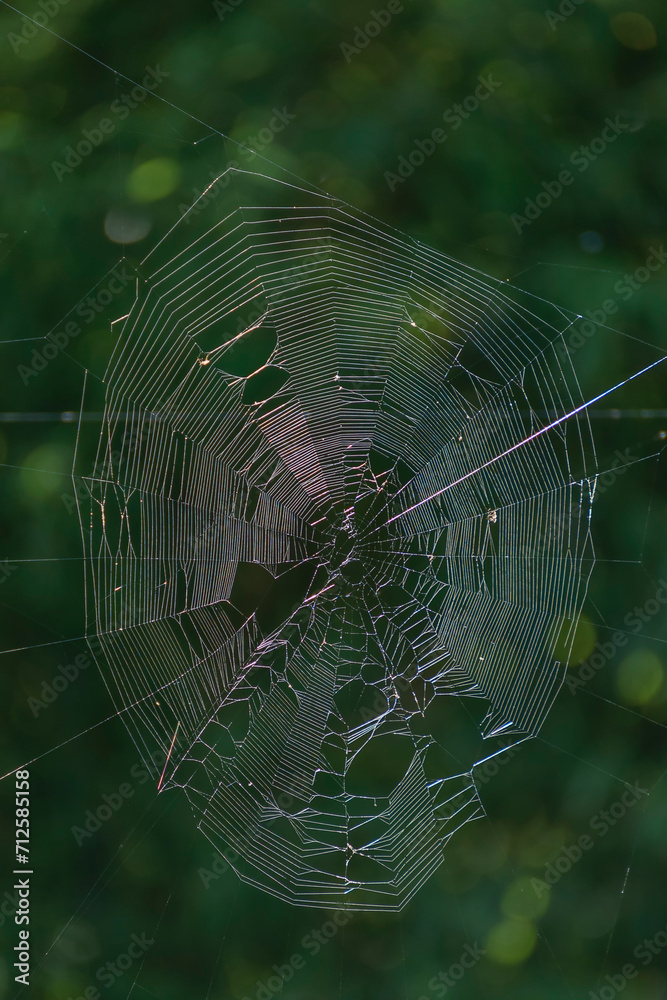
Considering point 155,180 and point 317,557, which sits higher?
point 155,180

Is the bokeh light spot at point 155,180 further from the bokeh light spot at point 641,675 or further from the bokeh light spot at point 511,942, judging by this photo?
the bokeh light spot at point 511,942

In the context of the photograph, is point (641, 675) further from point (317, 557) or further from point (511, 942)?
point (317, 557)

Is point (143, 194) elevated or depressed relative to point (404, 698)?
elevated

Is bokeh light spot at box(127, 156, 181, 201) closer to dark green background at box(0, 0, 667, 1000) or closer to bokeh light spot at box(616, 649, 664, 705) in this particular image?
dark green background at box(0, 0, 667, 1000)

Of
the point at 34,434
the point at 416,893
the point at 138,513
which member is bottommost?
the point at 416,893

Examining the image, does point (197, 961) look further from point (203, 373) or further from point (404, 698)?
point (203, 373)

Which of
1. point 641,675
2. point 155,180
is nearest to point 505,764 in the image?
point 641,675

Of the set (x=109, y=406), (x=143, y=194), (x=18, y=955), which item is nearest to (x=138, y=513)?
(x=109, y=406)

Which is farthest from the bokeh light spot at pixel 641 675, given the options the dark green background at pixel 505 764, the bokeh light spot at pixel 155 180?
the bokeh light spot at pixel 155 180

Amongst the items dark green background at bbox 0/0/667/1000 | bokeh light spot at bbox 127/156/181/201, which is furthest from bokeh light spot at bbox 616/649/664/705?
bokeh light spot at bbox 127/156/181/201
